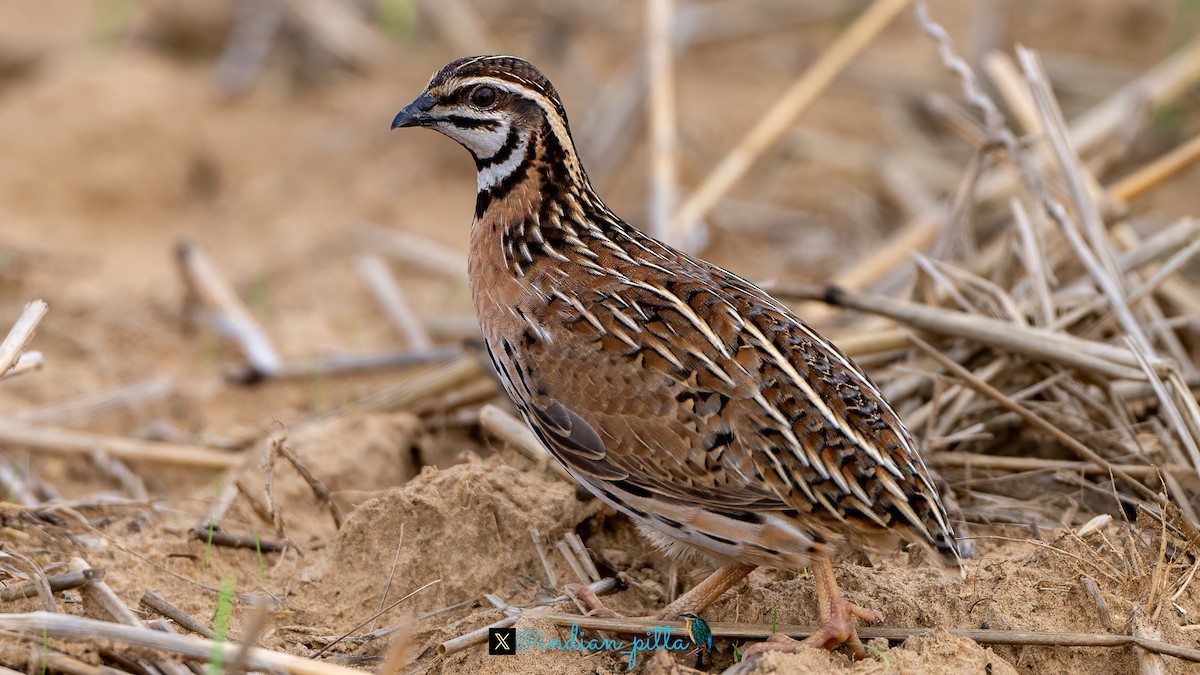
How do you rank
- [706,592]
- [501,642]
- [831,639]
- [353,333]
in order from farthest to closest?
[353,333]
[706,592]
[501,642]
[831,639]

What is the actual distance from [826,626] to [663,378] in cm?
90

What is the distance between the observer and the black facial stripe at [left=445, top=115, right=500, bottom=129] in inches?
175

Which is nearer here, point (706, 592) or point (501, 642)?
point (501, 642)

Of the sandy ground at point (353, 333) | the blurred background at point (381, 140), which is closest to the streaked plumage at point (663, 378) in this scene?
the sandy ground at point (353, 333)

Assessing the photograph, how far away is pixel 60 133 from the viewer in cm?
997

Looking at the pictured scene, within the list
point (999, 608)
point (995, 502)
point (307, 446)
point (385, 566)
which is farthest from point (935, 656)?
point (307, 446)

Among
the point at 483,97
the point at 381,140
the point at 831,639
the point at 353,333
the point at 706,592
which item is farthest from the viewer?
the point at 381,140

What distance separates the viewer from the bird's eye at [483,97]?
441 centimetres

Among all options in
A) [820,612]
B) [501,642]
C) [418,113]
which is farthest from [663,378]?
[418,113]

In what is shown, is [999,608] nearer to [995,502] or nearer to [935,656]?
[935,656]

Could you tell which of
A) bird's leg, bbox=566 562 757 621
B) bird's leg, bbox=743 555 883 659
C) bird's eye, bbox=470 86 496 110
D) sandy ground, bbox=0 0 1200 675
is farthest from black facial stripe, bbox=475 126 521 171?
bird's leg, bbox=743 555 883 659

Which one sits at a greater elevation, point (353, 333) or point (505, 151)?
point (505, 151)

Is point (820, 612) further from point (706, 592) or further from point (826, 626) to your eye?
point (706, 592)

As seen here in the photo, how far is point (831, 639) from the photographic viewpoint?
389cm
